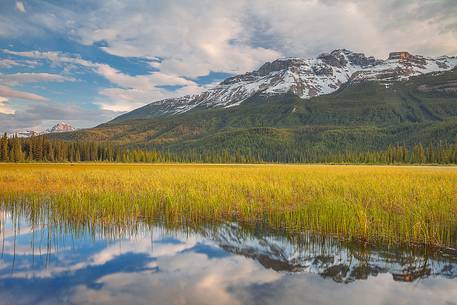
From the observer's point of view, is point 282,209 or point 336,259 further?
point 282,209

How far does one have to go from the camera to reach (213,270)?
8.45 metres

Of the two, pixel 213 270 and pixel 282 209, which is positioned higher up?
pixel 282 209

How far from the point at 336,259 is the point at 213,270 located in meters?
3.37

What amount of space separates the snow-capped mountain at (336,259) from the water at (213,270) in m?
0.03

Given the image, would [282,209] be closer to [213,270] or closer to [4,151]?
[213,270]

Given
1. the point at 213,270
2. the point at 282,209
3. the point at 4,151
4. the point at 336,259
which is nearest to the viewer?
the point at 213,270

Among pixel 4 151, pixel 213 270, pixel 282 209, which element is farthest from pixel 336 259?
pixel 4 151

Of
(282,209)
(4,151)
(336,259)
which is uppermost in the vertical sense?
(4,151)

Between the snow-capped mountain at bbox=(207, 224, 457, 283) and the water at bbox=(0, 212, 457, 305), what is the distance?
26 mm

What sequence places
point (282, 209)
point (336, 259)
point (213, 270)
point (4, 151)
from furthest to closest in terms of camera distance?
1. point (4, 151)
2. point (282, 209)
3. point (336, 259)
4. point (213, 270)

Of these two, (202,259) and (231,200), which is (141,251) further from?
(231,200)

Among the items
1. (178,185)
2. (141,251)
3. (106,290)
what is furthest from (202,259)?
(178,185)

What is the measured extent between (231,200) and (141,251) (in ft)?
25.3

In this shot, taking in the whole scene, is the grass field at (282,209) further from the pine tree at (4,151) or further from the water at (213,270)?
the pine tree at (4,151)
